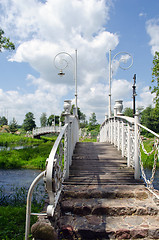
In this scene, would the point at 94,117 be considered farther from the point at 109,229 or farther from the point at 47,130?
the point at 109,229

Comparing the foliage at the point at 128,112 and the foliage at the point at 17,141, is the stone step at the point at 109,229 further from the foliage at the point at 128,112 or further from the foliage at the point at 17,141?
the foliage at the point at 128,112

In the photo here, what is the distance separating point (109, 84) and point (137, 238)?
23.5 feet

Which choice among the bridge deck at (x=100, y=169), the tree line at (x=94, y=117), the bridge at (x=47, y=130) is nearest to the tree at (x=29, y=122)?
the tree line at (x=94, y=117)

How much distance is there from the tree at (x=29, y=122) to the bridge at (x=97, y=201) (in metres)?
62.9

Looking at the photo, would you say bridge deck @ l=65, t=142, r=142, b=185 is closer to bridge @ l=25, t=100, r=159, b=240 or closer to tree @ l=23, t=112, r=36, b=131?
bridge @ l=25, t=100, r=159, b=240

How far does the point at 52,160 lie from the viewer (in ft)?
9.16

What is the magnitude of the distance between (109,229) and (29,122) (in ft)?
218

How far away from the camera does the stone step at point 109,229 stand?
309 cm

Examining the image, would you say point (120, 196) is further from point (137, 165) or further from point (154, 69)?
point (154, 69)

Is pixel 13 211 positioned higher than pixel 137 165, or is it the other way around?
pixel 137 165

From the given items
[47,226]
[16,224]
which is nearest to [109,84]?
[16,224]

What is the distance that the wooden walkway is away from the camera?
122 inches

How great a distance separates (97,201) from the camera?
3740 millimetres

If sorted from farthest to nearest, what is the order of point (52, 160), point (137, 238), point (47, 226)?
point (137, 238), point (52, 160), point (47, 226)
